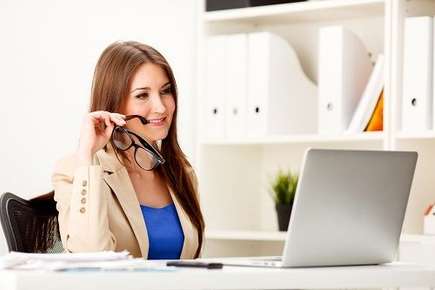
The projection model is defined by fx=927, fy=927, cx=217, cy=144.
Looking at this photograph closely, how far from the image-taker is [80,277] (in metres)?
1.57

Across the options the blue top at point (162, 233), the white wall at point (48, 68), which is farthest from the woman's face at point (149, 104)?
the white wall at point (48, 68)

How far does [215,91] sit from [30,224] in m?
1.34

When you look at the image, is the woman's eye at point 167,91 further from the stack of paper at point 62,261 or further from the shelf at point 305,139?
the stack of paper at point 62,261

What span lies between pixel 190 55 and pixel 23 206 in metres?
1.45

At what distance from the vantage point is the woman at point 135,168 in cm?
238

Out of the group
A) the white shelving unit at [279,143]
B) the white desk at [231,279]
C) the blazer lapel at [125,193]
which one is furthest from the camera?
the white shelving unit at [279,143]

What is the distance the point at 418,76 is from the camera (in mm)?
3125

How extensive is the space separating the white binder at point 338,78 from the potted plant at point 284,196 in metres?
0.32

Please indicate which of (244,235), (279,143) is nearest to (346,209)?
(244,235)

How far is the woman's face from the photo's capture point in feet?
8.87

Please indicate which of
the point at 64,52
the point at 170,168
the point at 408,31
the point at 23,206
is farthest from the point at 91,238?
the point at 408,31

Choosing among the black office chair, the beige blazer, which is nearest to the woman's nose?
the beige blazer

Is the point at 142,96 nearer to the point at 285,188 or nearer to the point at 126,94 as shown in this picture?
the point at 126,94

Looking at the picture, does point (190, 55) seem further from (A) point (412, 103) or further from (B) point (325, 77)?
(A) point (412, 103)
